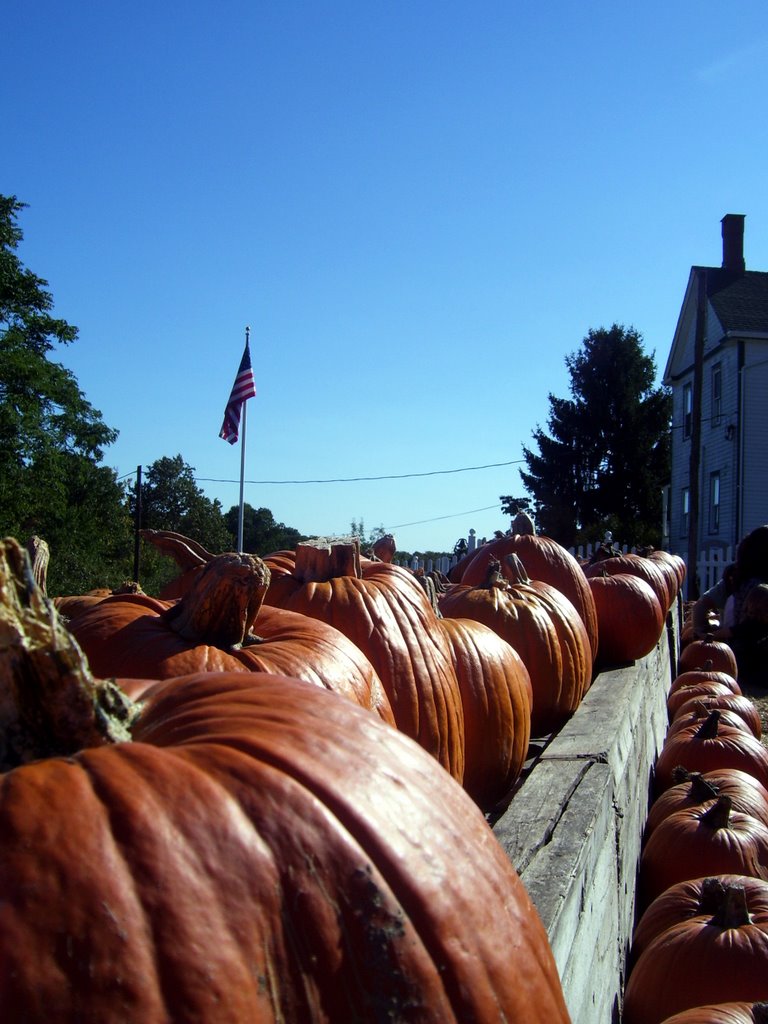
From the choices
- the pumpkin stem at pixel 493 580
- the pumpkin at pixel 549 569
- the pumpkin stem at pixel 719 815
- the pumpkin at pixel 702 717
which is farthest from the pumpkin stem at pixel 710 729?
the pumpkin stem at pixel 493 580

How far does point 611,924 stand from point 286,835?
2.27m

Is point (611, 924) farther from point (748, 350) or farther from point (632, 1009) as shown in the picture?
point (748, 350)

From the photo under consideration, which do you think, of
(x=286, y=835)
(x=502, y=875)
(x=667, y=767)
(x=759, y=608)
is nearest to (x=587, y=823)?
(x=502, y=875)

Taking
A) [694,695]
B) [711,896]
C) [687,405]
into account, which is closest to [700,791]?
[711,896]

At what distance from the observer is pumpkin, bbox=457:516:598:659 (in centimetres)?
565

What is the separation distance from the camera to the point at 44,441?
27.1 m

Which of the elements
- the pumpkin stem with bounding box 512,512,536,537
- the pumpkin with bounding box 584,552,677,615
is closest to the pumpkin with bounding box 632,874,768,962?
the pumpkin stem with bounding box 512,512,536,537

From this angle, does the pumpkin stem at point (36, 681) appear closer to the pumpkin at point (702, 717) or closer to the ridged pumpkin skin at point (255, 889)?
the ridged pumpkin skin at point (255, 889)

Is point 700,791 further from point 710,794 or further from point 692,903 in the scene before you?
point 692,903

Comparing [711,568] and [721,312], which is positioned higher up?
[721,312]

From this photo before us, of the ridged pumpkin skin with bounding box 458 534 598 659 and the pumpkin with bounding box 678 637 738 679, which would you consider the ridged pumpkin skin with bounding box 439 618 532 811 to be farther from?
the pumpkin with bounding box 678 637 738 679

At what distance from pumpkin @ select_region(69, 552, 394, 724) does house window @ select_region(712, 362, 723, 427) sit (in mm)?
27916

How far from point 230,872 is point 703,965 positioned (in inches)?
96.6

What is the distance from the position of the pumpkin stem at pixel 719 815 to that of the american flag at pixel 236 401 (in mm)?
12973
